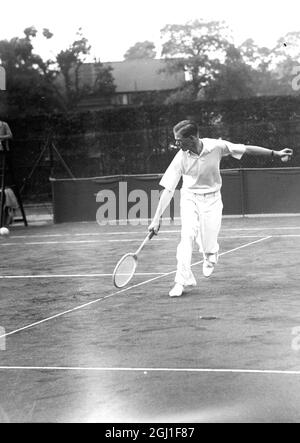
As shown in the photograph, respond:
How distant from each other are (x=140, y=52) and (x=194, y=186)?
38768 mm

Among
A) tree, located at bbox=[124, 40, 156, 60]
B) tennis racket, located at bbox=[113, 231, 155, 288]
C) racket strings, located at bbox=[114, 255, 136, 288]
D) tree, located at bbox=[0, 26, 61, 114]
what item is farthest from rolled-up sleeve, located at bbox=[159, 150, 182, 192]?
tree, located at bbox=[124, 40, 156, 60]

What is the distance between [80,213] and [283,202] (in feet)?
16.5

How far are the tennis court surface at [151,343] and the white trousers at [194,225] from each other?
0.31 meters

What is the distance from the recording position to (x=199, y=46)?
40.5 meters

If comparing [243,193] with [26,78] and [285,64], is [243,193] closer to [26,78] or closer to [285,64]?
[26,78]

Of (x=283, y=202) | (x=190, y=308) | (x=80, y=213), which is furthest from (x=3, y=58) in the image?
(x=190, y=308)

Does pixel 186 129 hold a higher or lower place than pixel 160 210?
higher

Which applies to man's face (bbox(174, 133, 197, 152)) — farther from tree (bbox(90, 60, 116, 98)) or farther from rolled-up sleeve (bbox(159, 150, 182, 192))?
tree (bbox(90, 60, 116, 98))

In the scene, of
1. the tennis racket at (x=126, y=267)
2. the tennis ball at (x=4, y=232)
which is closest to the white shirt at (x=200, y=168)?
the tennis racket at (x=126, y=267)
